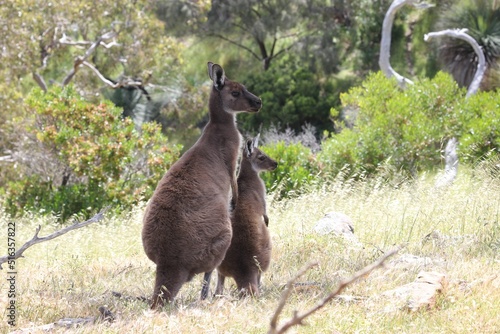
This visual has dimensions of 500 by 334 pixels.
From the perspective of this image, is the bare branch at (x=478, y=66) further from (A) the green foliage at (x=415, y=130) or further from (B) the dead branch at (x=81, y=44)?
(B) the dead branch at (x=81, y=44)

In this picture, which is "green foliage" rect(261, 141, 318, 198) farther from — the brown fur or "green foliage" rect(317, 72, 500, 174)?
the brown fur

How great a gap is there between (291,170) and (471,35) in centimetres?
1424

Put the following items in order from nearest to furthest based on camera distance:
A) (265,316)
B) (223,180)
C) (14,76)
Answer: (265,316) < (223,180) < (14,76)

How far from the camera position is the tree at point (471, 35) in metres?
25.0

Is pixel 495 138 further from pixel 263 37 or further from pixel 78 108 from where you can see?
pixel 263 37

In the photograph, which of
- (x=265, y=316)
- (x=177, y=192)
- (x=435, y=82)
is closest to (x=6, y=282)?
(x=177, y=192)

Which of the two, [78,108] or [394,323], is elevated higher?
[394,323]

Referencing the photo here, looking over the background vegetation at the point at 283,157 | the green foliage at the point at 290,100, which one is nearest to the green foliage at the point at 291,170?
the background vegetation at the point at 283,157

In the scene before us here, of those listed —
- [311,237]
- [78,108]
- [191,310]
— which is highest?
[191,310]

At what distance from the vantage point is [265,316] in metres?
5.00

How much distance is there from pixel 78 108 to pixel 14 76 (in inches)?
364

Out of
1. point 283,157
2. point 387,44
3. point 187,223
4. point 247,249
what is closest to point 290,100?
point 387,44

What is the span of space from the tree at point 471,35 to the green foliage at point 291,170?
12.6 metres

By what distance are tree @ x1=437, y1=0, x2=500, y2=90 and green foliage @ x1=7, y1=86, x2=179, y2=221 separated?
1434cm
